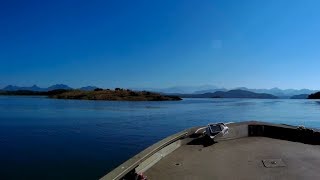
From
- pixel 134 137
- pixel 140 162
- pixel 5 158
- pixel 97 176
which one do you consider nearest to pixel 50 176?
pixel 97 176

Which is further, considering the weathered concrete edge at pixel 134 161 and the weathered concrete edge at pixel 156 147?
the weathered concrete edge at pixel 156 147

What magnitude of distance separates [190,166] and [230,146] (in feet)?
7.41

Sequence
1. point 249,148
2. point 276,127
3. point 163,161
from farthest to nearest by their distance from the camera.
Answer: point 276,127 → point 249,148 → point 163,161

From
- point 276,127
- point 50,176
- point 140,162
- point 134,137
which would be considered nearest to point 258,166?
point 140,162

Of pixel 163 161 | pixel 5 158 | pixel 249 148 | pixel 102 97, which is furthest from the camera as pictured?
pixel 102 97

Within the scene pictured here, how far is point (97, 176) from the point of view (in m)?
11.0

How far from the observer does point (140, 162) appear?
571 cm

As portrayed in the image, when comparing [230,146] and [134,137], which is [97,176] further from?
[134,137]

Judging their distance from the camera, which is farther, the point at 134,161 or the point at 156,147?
the point at 156,147

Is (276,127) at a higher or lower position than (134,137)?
higher

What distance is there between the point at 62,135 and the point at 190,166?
710 inches

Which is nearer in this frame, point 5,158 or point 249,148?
point 249,148

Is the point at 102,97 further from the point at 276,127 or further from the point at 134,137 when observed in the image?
the point at 276,127

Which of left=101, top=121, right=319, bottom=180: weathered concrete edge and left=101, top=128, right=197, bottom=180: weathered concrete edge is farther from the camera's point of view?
left=101, top=121, right=319, bottom=180: weathered concrete edge
